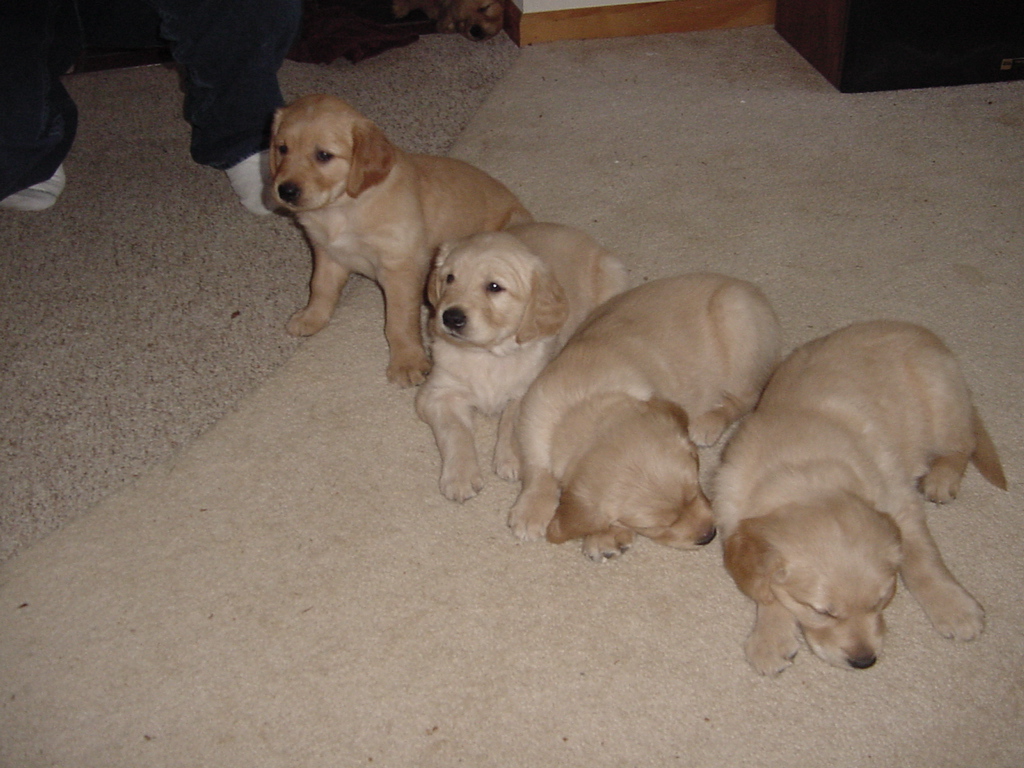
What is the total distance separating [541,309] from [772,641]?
96 centimetres

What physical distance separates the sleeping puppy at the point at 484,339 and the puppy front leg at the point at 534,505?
11 cm

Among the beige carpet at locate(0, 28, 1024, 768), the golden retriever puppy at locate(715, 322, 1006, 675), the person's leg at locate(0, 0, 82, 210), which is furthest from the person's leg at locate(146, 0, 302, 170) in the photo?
the golden retriever puppy at locate(715, 322, 1006, 675)

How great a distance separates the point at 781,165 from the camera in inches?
127

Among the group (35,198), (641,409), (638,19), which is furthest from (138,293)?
(638,19)

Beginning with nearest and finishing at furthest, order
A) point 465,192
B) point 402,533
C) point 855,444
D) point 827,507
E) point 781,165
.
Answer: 1. point 827,507
2. point 855,444
3. point 402,533
4. point 465,192
5. point 781,165

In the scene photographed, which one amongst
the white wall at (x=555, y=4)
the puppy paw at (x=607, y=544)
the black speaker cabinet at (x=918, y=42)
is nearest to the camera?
the puppy paw at (x=607, y=544)

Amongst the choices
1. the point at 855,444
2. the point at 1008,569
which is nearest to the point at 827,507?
the point at 855,444

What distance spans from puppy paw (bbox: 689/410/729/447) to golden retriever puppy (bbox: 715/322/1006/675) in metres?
0.19

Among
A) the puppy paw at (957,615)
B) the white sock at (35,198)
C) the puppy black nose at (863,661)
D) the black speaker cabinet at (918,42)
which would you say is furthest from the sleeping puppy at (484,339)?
the black speaker cabinet at (918,42)

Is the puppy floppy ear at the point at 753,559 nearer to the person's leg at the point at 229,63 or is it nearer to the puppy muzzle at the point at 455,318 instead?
the puppy muzzle at the point at 455,318

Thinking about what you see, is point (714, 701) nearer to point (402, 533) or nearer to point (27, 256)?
point (402, 533)

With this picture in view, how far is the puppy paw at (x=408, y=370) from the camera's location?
7.82 feet

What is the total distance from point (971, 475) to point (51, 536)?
7.54ft

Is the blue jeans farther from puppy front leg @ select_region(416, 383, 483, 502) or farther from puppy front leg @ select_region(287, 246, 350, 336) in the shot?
→ puppy front leg @ select_region(416, 383, 483, 502)
